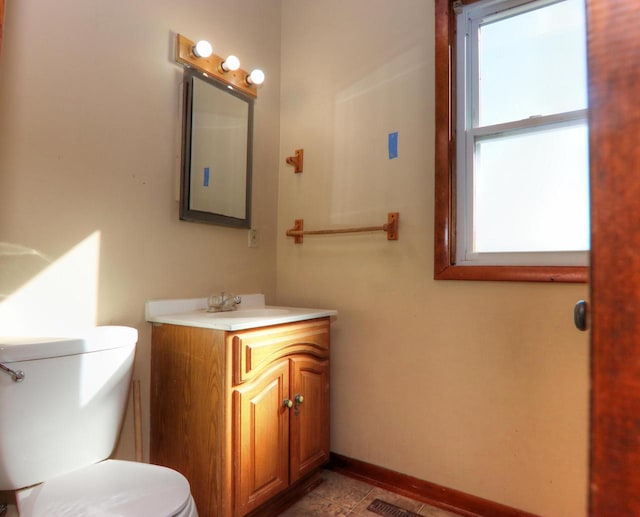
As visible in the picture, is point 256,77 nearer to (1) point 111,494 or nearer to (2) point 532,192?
(2) point 532,192

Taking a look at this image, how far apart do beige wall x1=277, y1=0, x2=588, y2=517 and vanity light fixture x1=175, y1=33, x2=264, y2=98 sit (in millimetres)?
316

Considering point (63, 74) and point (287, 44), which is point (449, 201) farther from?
point (63, 74)

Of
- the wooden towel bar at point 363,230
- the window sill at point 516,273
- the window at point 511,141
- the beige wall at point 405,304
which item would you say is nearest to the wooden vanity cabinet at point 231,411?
the beige wall at point 405,304

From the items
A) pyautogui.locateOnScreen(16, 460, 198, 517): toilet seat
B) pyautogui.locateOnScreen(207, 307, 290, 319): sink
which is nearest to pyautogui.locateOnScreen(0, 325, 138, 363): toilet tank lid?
pyautogui.locateOnScreen(16, 460, 198, 517): toilet seat

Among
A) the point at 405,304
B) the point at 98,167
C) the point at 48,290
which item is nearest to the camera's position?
the point at 48,290

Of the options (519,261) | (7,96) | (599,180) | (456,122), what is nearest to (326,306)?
(519,261)

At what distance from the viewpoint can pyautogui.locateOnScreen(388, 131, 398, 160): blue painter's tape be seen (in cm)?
179

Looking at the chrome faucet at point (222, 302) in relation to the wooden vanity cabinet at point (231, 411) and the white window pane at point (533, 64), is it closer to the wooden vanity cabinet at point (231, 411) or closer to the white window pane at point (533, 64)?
the wooden vanity cabinet at point (231, 411)

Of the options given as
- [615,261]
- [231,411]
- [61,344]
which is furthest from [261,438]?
[615,261]

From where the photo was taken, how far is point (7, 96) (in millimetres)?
1170

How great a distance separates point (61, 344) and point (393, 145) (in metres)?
1.48

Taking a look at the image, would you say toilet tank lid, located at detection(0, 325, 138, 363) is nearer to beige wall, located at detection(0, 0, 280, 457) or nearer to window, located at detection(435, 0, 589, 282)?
beige wall, located at detection(0, 0, 280, 457)

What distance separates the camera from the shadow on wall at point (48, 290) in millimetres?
1167

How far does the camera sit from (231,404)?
4.32 feet
